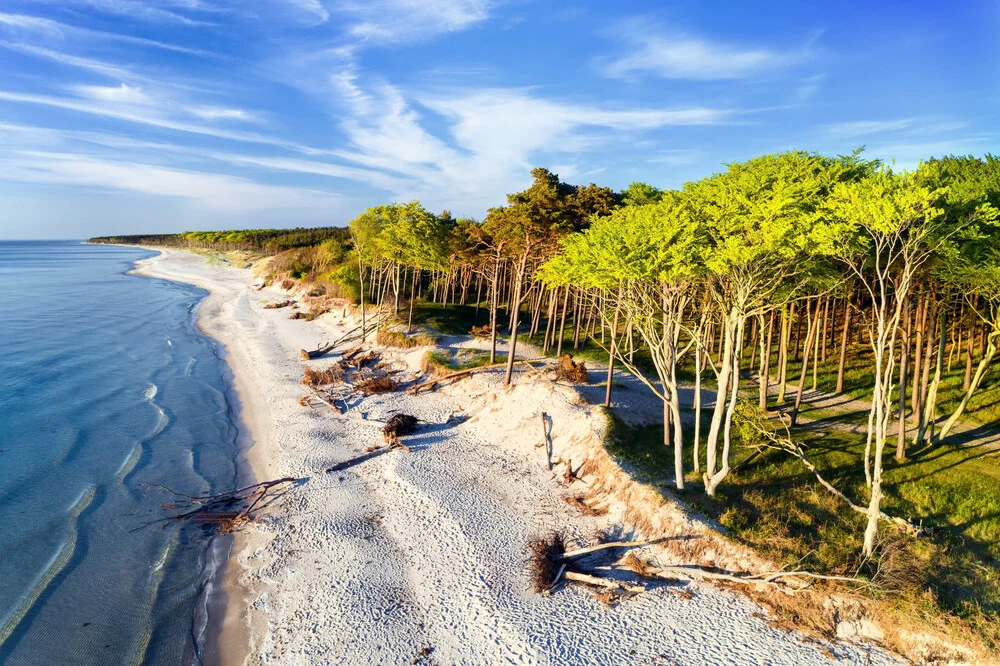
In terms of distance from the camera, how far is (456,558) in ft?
50.5

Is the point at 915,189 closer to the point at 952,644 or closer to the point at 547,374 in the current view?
the point at 952,644

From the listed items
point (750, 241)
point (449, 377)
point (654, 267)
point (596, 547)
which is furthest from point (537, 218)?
point (596, 547)

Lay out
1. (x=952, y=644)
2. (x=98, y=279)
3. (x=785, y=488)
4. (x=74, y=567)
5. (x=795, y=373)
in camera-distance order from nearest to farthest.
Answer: (x=952, y=644), (x=74, y=567), (x=785, y=488), (x=795, y=373), (x=98, y=279)

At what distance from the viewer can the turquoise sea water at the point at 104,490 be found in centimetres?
1339

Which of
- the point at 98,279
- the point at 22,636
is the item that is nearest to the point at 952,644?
the point at 22,636

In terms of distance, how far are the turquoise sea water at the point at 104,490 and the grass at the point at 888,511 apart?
15.5 metres

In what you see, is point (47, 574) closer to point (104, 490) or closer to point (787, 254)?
point (104, 490)

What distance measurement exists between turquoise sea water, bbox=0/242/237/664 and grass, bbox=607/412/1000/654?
1549cm

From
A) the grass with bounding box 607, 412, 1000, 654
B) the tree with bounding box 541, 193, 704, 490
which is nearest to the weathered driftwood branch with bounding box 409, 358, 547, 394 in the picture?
the grass with bounding box 607, 412, 1000, 654

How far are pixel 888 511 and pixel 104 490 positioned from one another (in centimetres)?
2867

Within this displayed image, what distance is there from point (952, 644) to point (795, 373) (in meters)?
24.6

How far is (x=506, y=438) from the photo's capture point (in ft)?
78.5

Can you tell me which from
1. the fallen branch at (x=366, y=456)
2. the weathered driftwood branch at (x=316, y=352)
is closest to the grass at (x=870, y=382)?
the fallen branch at (x=366, y=456)

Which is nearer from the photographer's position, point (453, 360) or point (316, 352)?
point (453, 360)
